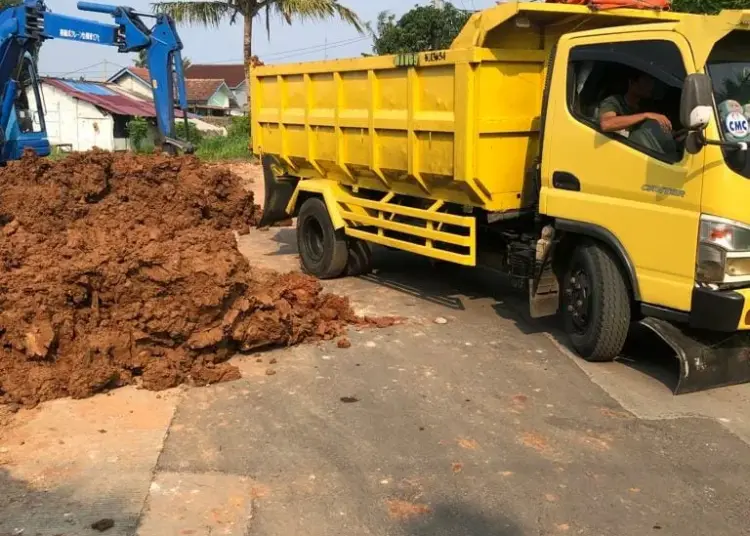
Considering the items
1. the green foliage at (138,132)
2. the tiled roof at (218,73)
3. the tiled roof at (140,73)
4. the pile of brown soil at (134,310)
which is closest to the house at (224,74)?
the tiled roof at (218,73)

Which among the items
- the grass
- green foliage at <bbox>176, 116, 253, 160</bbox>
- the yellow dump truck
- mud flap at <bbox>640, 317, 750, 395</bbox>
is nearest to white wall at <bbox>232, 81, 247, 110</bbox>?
green foliage at <bbox>176, 116, 253, 160</bbox>

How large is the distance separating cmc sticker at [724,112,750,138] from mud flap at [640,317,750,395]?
54.0 inches

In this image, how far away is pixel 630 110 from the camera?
5.55m

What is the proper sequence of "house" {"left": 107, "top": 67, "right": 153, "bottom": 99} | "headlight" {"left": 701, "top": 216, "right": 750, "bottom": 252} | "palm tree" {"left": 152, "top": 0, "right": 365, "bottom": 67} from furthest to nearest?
"house" {"left": 107, "top": 67, "right": 153, "bottom": 99} → "palm tree" {"left": 152, "top": 0, "right": 365, "bottom": 67} → "headlight" {"left": 701, "top": 216, "right": 750, "bottom": 252}

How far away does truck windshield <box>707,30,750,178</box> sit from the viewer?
15.9 ft

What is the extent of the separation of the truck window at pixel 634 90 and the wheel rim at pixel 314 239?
13.3ft

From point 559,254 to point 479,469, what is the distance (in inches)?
100

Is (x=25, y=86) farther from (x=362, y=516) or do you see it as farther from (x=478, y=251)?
(x=362, y=516)

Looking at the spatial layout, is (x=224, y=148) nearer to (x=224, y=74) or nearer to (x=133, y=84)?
(x=133, y=84)

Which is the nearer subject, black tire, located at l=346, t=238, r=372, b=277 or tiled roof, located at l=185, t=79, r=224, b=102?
black tire, located at l=346, t=238, r=372, b=277

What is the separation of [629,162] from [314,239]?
4753 mm

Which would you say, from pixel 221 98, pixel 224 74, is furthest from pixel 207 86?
pixel 224 74

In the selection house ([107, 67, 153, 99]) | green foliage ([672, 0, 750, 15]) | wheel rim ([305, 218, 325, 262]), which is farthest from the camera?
house ([107, 67, 153, 99])

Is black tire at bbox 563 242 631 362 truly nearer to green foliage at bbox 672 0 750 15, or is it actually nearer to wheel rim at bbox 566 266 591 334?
wheel rim at bbox 566 266 591 334
